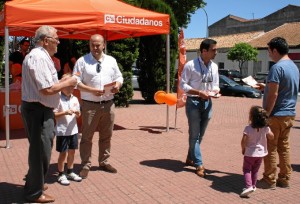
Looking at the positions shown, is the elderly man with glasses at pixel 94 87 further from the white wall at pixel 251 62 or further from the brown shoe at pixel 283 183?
the white wall at pixel 251 62

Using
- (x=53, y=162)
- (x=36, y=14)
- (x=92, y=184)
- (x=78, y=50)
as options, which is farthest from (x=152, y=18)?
(x=78, y=50)

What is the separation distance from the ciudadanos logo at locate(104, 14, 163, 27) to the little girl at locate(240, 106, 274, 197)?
3939 millimetres

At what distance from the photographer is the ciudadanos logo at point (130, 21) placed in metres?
7.56

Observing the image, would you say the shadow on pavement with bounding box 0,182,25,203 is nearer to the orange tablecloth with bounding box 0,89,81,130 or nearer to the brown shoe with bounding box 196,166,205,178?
the brown shoe with bounding box 196,166,205,178

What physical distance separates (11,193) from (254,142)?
3.09 metres

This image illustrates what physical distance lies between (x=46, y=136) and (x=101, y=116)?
133cm

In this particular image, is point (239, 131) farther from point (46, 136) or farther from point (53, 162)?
point (46, 136)

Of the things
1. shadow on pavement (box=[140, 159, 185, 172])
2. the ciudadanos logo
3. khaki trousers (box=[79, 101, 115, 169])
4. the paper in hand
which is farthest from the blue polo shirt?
the ciudadanos logo

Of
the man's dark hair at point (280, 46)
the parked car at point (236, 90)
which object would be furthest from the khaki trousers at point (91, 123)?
the parked car at point (236, 90)

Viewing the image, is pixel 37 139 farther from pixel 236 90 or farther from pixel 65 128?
pixel 236 90

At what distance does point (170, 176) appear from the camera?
5.42m

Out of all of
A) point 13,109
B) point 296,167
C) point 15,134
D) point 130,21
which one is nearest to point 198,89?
point 296,167

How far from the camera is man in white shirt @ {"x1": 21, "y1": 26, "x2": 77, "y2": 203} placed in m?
3.82

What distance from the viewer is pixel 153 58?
1612cm
